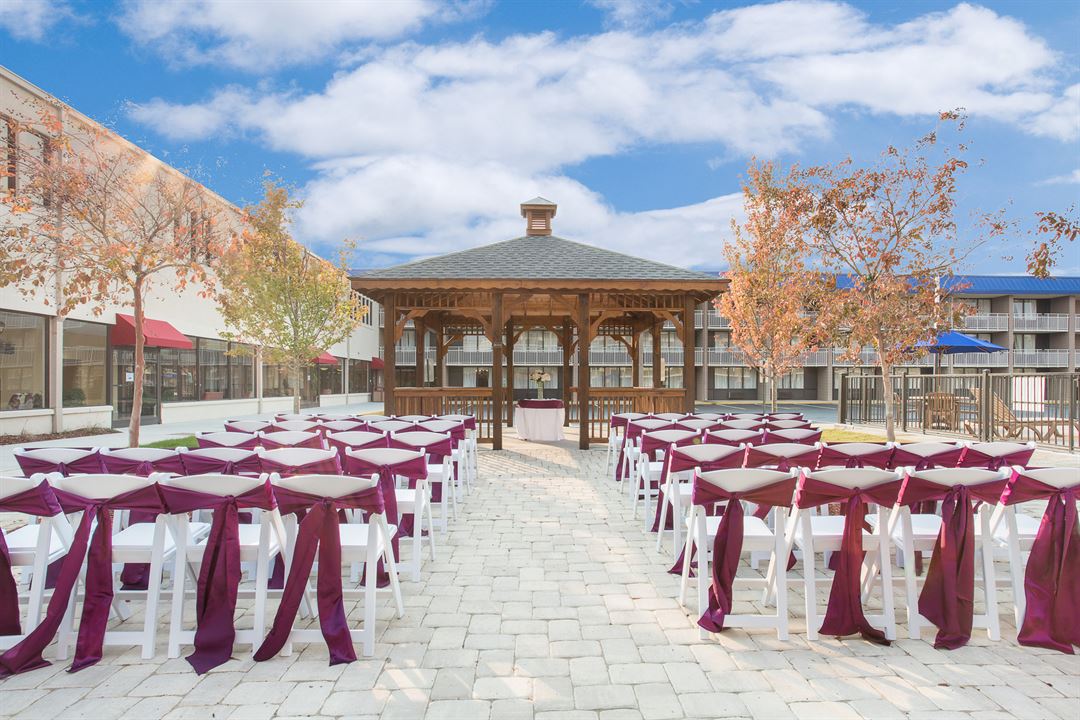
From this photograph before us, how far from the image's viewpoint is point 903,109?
12586 millimetres

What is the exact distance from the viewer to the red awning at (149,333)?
1798cm

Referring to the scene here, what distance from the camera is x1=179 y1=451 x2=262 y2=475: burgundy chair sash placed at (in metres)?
5.05

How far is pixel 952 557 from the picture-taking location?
4.11 meters

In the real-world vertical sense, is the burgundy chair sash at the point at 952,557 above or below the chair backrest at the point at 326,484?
below

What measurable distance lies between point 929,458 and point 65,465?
738 centimetres

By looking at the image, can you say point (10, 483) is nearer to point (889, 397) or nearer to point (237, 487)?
point (237, 487)

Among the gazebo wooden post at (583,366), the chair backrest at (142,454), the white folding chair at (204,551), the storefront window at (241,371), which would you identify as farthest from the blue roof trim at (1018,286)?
the white folding chair at (204,551)

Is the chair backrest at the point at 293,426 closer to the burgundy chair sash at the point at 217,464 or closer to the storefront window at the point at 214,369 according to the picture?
the burgundy chair sash at the point at 217,464

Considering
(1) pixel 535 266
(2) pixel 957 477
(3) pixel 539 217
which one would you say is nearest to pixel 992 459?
(2) pixel 957 477

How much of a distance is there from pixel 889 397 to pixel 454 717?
45.8 ft

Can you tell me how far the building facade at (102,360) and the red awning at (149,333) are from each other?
3cm

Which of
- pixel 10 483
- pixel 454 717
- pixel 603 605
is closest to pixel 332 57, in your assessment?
pixel 10 483

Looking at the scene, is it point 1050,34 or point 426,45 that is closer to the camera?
point 1050,34

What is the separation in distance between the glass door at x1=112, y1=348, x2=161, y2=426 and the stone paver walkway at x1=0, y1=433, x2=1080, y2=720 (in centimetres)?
1655
